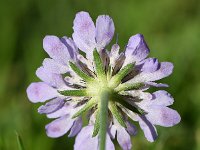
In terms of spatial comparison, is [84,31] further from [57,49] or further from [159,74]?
[159,74]

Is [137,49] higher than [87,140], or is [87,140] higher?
[137,49]

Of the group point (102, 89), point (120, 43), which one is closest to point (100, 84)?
point (102, 89)

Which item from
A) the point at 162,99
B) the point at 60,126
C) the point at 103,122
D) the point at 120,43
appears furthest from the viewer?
the point at 120,43

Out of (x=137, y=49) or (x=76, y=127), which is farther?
(x=76, y=127)

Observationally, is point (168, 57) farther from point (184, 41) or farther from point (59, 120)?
point (59, 120)

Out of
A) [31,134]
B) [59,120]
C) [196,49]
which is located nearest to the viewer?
[59,120]

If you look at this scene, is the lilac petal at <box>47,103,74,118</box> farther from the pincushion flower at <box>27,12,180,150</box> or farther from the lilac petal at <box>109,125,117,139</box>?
the lilac petal at <box>109,125,117,139</box>

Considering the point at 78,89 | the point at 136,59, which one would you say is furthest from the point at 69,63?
the point at 136,59
